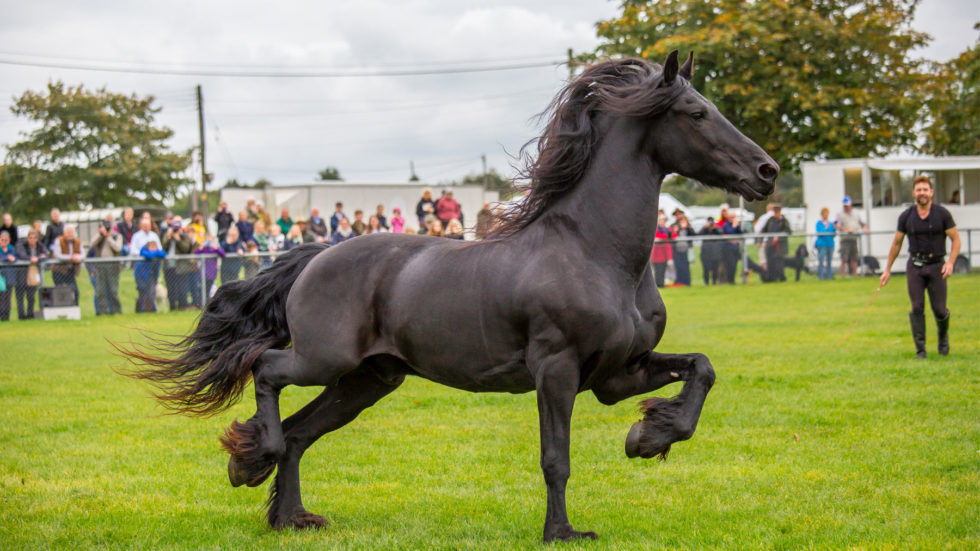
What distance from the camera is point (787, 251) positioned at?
23.2 m

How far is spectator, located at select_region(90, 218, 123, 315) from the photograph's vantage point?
19281 millimetres

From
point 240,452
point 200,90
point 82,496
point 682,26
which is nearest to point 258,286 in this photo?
point 240,452

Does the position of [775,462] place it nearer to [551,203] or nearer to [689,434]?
[689,434]

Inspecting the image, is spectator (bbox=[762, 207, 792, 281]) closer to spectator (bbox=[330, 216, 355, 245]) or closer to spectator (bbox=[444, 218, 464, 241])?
spectator (bbox=[330, 216, 355, 245])

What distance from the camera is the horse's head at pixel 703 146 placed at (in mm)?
4980

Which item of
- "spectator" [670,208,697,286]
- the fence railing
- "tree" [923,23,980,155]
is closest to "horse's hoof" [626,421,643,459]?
the fence railing

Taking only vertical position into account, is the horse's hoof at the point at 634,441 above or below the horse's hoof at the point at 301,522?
above

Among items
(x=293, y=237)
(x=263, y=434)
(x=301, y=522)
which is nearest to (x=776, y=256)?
(x=293, y=237)

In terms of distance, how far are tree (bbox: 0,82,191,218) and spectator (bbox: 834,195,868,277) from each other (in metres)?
34.3

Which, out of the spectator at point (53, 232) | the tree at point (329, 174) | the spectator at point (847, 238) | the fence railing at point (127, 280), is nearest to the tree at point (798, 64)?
the spectator at point (847, 238)

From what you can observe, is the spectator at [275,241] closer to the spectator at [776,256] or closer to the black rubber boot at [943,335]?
the spectator at [776,256]

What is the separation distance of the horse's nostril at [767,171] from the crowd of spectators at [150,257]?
44.3 ft

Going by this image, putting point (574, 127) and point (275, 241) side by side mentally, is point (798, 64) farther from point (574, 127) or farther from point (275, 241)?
point (574, 127)

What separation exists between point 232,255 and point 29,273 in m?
3.82
